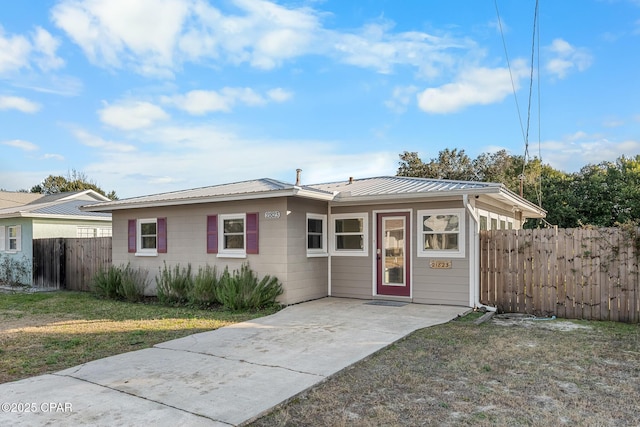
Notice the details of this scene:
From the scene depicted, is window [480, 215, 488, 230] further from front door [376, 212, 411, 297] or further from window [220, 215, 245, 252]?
window [220, 215, 245, 252]

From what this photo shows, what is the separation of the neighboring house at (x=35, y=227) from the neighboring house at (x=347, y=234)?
6.53m

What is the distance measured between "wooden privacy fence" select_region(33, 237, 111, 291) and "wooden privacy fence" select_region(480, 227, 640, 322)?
11.3 m

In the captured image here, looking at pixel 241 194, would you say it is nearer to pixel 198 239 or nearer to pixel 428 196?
pixel 198 239

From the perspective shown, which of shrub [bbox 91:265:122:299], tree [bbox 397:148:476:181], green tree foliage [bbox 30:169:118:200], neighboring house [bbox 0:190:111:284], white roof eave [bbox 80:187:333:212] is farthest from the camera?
green tree foliage [bbox 30:169:118:200]

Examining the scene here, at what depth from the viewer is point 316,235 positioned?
10.6m

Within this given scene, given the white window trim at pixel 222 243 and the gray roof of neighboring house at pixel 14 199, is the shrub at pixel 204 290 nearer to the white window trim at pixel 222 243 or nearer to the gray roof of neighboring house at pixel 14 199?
the white window trim at pixel 222 243

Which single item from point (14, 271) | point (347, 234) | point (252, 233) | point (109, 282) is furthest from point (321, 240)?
point (14, 271)

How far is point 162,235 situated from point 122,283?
63.9 inches

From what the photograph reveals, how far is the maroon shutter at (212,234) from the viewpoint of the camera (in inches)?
420

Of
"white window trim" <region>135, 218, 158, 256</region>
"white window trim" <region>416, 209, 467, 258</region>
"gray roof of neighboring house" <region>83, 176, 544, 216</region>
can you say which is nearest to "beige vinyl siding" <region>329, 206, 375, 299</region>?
"gray roof of neighboring house" <region>83, 176, 544, 216</region>

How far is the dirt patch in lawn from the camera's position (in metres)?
3.63

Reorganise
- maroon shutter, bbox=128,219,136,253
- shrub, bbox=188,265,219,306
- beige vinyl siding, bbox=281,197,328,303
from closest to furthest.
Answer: beige vinyl siding, bbox=281,197,328,303
shrub, bbox=188,265,219,306
maroon shutter, bbox=128,219,136,253

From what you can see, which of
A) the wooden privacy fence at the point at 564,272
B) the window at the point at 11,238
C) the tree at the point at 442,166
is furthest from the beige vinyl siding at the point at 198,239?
the tree at the point at 442,166

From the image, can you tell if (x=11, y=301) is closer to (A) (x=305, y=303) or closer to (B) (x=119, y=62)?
(B) (x=119, y=62)
